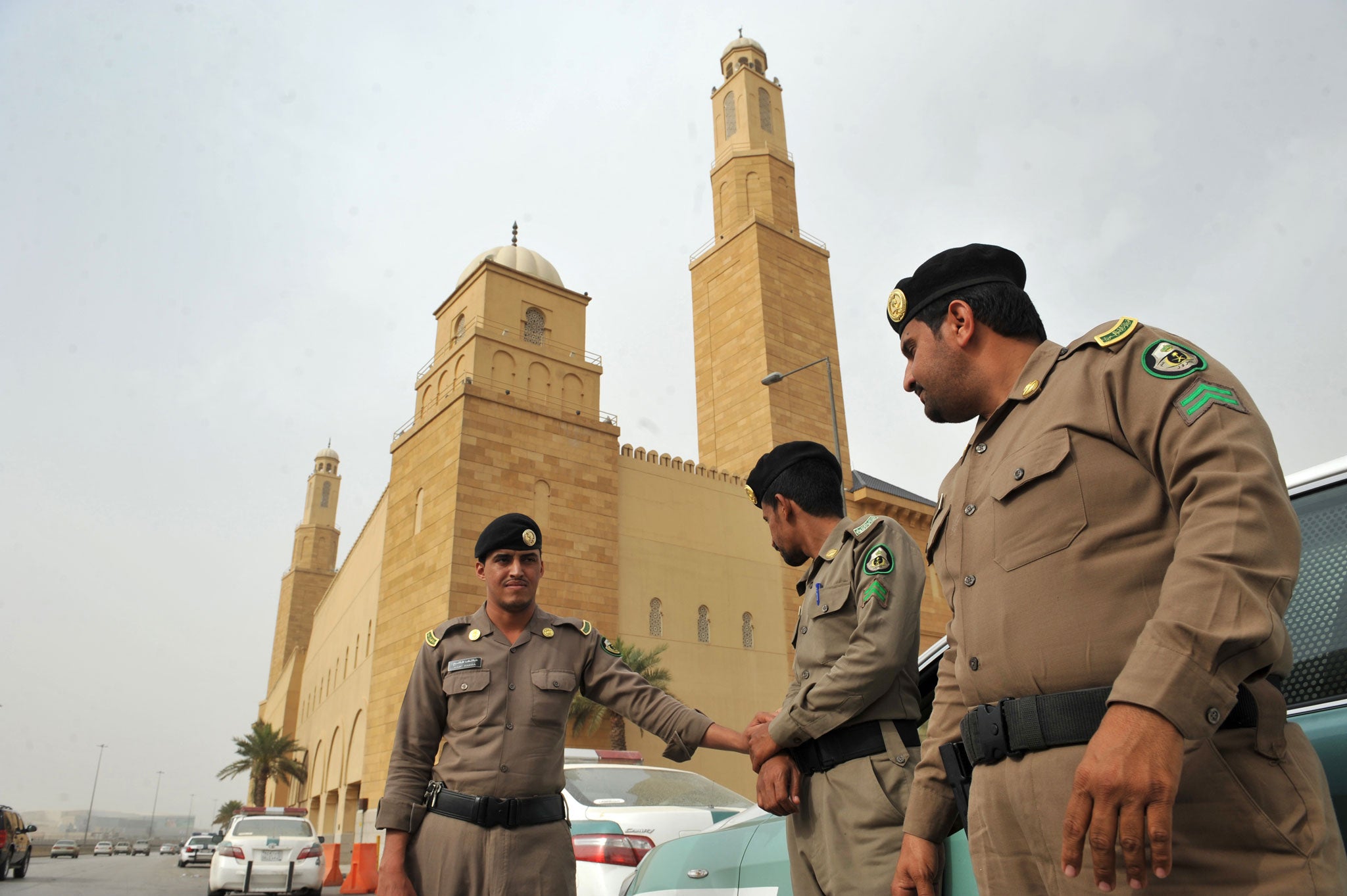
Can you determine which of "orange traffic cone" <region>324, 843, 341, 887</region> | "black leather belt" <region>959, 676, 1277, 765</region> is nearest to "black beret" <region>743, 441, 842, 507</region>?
"black leather belt" <region>959, 676, 1277, 765</region>

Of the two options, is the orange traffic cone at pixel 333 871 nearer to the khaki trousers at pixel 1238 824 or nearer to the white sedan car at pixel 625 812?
the white sedan car at pixel 625 812

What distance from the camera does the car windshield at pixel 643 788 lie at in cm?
565

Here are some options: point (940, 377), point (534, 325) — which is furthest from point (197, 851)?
point (940, 377)

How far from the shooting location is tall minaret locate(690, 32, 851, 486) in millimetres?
28391

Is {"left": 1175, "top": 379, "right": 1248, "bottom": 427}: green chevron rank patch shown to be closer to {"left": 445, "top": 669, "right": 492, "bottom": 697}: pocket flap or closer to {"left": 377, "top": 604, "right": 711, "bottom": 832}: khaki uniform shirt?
{"left": 377, "top": 604, "right": 711, "bottom": 832}: khaki uniform shirt

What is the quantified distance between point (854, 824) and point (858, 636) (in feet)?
1.56

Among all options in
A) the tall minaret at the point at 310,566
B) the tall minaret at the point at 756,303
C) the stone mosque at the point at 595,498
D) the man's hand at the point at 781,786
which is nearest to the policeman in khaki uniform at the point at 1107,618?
the man's hand at the point at 781,786

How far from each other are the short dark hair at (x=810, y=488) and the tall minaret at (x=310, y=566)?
61476 mm

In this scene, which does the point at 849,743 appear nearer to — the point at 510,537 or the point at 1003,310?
the point at 1003,310

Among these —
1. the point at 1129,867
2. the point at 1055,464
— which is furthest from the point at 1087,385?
the point at 1129,867

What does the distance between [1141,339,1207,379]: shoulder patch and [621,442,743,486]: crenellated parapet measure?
21.7 metres

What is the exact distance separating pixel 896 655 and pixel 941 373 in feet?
2.67

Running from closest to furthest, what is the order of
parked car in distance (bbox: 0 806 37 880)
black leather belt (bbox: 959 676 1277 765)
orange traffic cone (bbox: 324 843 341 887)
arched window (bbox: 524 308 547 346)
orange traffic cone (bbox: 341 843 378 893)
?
black leather belt (bbox: 959 676 1277 765) → orange traffic cone (bbox: 341 843 378 893) → parked car in distance (bbox: 0 806 37 880) → orange traffic cone (bbox: 324 843 341 887) → arched window (bbox: 524 308 547 346)

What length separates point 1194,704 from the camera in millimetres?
1277
